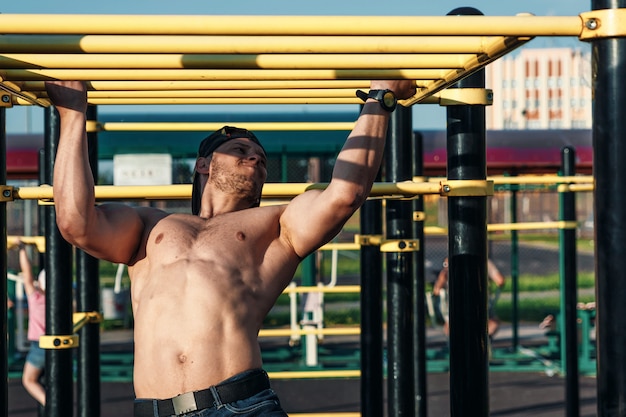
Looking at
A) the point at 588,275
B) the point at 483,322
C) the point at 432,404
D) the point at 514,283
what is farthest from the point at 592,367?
the point at 588,275

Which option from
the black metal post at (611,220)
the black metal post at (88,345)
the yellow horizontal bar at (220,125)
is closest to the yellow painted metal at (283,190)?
the black metal post at (611,220)

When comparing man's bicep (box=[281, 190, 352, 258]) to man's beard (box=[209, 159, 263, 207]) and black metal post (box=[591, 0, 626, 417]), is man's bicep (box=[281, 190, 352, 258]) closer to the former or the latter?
man's beard (box=[209, 159, 263, 207])

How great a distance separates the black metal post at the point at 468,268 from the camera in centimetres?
245

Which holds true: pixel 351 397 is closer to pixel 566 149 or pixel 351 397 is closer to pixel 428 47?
pixel 566 149

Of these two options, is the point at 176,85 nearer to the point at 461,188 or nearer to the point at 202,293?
the point at 202,293

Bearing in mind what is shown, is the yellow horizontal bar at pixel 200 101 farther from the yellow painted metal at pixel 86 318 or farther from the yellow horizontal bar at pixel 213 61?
the yellow painted metal at pixel 86 318

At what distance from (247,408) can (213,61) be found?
0.81 m

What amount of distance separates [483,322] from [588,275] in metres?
19.3

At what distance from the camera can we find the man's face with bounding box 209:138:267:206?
244 centimetres

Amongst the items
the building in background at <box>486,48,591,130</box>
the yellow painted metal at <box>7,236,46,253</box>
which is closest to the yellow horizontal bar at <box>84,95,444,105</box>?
the yellow painted metal at <box>7,236,46,253</box>

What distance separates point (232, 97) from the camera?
8.71 ft

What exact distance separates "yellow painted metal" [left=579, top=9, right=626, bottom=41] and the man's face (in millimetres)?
943

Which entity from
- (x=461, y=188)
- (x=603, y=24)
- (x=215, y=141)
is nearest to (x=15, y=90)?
(x=215, y=141)

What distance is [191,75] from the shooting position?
2146mm
